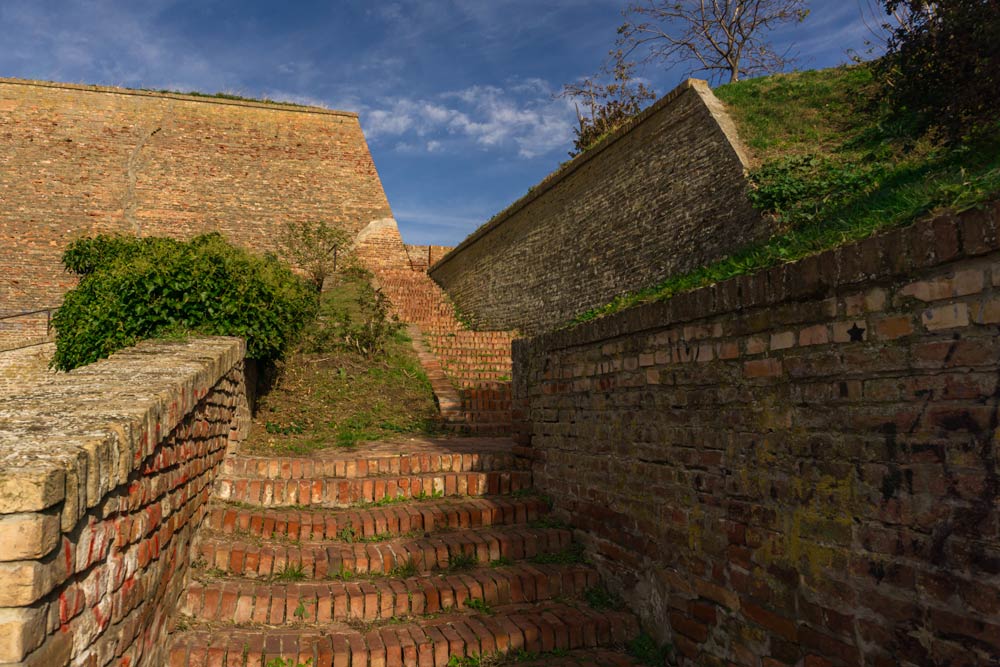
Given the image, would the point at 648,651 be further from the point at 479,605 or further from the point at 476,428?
the point at 476,428

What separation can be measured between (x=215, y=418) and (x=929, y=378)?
4227 millimetres

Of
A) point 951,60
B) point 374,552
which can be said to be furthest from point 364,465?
point 951,60

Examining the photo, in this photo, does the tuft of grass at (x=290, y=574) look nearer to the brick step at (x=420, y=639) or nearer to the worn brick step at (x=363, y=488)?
the brick step at (x=420, y=639)

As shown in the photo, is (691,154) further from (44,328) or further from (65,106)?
(65,106)

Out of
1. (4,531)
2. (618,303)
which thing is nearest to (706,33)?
(618,303)

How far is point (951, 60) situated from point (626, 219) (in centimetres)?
585

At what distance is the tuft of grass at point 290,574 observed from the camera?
3.64 meters

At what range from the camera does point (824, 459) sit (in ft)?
7.70

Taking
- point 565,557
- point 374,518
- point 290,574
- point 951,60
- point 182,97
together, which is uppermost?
point 182,97

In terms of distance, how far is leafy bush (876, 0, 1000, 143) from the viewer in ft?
16.5

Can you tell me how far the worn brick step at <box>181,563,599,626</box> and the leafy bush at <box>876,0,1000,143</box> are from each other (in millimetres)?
5351

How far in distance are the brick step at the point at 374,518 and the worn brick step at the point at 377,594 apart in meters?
0.52

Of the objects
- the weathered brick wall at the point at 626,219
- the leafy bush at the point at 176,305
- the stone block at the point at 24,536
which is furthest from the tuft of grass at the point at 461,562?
the weathered brick wall at the point at 626,219

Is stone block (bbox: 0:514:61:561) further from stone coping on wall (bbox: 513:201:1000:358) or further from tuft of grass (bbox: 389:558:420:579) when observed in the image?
stone coping on wall (bbox: 513:201:1000:358)
